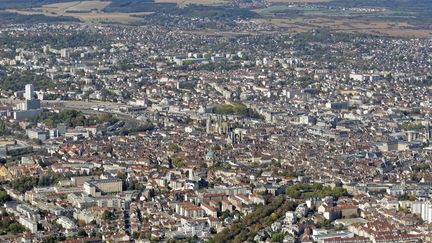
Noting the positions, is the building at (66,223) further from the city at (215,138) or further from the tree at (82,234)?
the tree at (82,234)

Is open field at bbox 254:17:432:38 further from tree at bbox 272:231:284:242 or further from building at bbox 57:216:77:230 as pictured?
tree at bbox 272:231:284:242

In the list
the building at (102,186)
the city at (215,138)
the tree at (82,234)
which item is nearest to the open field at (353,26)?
the city at (215,138)

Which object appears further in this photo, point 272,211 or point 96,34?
point 96,34

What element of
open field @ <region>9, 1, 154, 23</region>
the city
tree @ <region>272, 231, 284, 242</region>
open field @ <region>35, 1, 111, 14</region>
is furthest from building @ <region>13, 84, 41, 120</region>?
open field @ <region>35, 1, 111, 14</region>

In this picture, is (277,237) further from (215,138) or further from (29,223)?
(215,138)

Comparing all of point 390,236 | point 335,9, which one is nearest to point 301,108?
point 390,236

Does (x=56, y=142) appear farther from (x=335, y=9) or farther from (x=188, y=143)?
(x=335, y=9)
